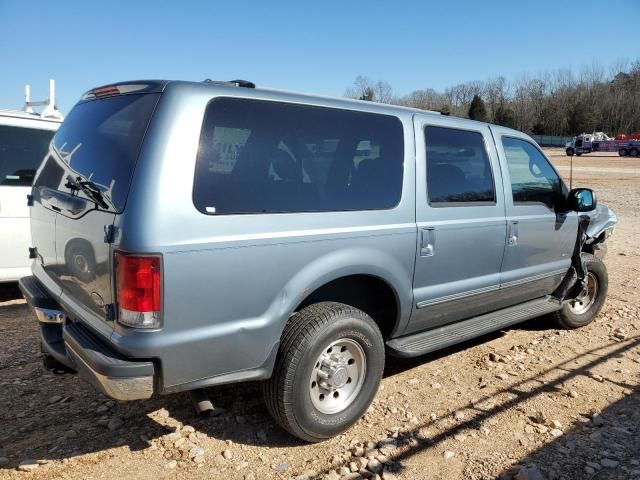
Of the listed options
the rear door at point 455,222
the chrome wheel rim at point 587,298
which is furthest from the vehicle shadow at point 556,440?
the chrome wheel rim at point 587,298

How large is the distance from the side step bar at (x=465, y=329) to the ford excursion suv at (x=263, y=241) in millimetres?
20

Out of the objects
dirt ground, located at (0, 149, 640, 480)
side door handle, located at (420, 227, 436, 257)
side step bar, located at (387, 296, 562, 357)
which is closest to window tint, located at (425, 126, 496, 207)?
side door handle, located at (420, 227, 436, 257)

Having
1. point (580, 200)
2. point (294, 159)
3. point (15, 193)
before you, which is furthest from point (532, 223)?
point (15, 193)

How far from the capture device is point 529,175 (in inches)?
172

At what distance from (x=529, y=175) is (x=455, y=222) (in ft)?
4.18

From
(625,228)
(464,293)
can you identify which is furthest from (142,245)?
(625,228)

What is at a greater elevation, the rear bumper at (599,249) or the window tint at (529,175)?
the window tint at (529,175)

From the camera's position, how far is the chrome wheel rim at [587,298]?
5062mm

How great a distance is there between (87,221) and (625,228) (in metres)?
11.9

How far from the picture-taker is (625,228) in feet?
37.2

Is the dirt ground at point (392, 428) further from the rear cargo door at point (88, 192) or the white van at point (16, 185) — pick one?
the white van at point (16, 185)

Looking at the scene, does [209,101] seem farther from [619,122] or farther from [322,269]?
[619,122]

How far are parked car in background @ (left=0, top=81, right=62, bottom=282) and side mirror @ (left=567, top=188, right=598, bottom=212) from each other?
17.2 feet

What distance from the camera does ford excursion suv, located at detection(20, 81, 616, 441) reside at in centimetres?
234
